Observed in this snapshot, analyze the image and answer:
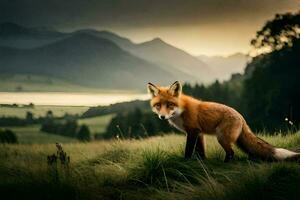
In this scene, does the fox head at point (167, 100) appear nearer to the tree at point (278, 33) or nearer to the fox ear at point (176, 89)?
the fox ear at point (176, 89)

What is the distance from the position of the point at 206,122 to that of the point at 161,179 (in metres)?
1.68

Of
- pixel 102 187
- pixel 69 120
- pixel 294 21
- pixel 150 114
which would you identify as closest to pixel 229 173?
pixel 102 187

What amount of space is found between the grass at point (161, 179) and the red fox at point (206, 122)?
41 cm

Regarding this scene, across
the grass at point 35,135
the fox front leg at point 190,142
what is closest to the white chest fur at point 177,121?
the fox front leg at point 190,142

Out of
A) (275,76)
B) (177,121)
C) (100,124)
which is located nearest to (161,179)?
(177,121)

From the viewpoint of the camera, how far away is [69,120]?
8900 cm

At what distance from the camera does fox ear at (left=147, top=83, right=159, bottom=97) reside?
41.4 ft

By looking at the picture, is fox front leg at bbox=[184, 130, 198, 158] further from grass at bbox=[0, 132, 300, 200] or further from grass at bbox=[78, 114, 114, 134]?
grass at bbox=[78, 114, 114, 134]

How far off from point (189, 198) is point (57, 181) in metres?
2.65

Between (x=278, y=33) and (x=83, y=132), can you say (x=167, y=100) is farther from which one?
(x=83, y=132)

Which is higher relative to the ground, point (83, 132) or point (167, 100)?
point (167, 100)

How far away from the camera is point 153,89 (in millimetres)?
12703

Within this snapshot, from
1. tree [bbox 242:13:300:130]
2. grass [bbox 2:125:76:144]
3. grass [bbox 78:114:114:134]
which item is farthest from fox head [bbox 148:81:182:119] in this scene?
grass [bbox 78:114:114:134]

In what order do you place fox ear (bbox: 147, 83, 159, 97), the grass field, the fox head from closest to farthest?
the fox head
fox ear (bbox: 147, 83, 159, 97)
the grass field
